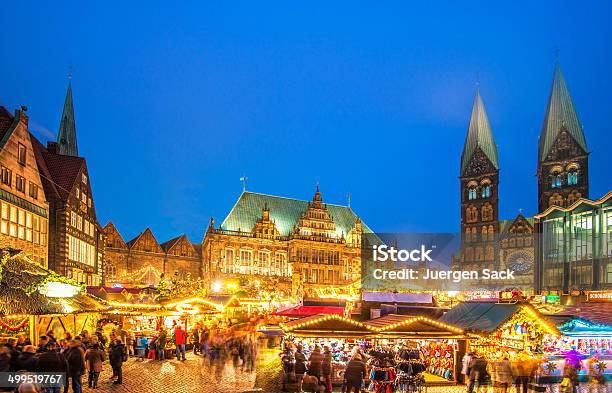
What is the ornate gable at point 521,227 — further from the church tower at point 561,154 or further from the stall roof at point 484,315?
the stall roof at point 484,315

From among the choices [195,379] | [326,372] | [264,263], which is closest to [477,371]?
[326,372]

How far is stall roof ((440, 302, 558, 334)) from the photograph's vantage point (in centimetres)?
2195

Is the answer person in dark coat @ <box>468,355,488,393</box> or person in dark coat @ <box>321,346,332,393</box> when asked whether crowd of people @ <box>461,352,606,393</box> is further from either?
person in dark coat @ <box>321,346,332,393</box>

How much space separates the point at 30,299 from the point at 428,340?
40.2 ft

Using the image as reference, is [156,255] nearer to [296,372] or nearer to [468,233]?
[468,233]

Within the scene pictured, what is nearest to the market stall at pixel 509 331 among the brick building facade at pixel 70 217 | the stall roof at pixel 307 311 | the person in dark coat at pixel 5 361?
the stall roof at pixel 307 311

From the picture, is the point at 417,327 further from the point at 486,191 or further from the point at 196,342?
the point at 486,191

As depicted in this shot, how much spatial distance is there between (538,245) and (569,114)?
30621mm

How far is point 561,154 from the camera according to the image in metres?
85.8

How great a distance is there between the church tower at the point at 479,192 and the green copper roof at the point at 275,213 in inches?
563

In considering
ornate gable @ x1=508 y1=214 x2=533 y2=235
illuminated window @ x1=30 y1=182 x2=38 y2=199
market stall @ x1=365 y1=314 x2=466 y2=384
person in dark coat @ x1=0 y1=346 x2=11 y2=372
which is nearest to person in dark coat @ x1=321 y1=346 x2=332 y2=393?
market stall @ x1=365 y1=314 x2=466 y2=384

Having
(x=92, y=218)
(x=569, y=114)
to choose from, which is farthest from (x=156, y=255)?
(x=569, y=114)

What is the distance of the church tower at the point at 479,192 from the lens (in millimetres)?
90312

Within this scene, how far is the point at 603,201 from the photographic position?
52.5 metres
